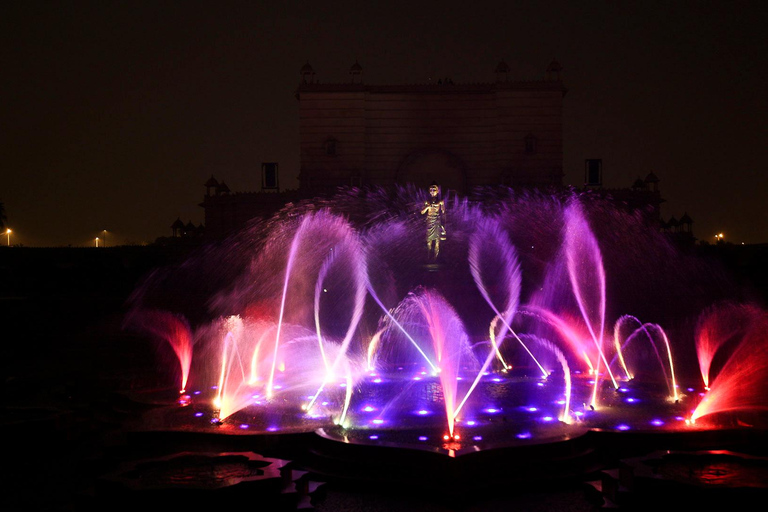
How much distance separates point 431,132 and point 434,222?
20662 mm

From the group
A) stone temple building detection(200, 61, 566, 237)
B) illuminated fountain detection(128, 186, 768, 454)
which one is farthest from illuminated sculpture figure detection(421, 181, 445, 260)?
stone temple building detection(200, 61, 566, 237)

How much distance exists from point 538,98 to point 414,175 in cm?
839

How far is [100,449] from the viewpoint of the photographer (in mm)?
9008

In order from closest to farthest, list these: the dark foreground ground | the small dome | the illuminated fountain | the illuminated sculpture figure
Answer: the dark foreground ground < the illuminated fountain < the illuminated sculpture figure < the small dome

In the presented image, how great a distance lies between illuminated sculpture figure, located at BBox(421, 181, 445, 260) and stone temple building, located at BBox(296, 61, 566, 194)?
19227 millimetres

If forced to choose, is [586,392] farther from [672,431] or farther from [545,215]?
[545,215]

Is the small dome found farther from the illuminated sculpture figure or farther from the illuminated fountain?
the illuminated sculpture figure

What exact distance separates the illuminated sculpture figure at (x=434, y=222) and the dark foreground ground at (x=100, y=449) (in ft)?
27.4

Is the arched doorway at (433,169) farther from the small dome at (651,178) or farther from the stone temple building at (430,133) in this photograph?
the small dome at (651,178)

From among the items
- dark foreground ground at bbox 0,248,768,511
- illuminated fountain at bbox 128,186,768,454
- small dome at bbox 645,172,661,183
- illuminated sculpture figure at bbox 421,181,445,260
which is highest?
small dome at bbox 645,172,661,183

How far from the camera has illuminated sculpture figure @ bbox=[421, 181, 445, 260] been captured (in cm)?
1975

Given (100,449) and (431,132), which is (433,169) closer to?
(431,132)

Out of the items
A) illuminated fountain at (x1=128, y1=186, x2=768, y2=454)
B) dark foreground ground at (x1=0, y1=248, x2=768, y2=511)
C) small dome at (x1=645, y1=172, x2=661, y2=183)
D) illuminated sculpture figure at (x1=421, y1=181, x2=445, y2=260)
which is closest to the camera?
dark foreground ground at (x1=0, y1=248, x2=768, y2=511)

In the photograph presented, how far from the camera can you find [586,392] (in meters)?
12.0
